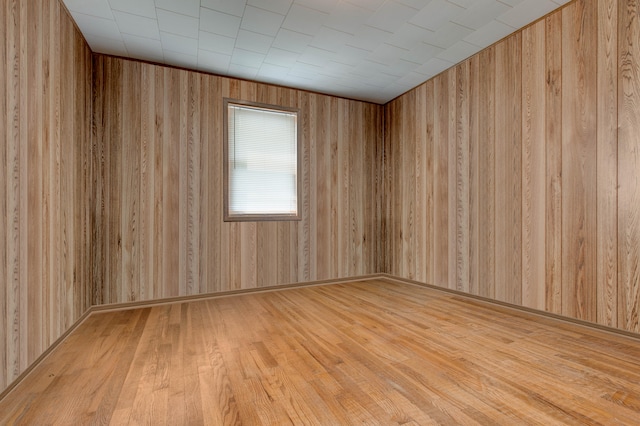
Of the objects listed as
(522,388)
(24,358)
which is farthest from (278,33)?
(522,388)

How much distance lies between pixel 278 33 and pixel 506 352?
3.40m

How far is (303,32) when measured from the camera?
295cm

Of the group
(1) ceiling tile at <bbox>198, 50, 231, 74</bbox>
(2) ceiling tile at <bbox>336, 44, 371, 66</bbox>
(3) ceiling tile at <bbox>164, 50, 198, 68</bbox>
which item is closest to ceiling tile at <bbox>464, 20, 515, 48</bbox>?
(2) ceiling tile at <bbox>336, 44, 371, 66</bbox>

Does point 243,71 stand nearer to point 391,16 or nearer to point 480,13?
point 391,16

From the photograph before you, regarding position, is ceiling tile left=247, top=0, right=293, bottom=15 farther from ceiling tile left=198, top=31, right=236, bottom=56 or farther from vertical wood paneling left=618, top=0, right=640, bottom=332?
vertical wood paneling left=618, top=0, right=640, bottom=332

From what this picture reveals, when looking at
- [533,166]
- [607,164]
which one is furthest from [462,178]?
[607,164]

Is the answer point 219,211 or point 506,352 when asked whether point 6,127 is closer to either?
point 219,211

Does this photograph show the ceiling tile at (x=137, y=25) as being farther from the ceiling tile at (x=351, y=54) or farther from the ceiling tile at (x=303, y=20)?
the ceiling tile at (x=351, y=54)

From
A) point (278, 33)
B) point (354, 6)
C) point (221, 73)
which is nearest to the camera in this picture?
point (354, 6)

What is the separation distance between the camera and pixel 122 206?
3322mm

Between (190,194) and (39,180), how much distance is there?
62.6 inches

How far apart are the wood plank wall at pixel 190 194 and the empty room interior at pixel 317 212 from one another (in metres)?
0.02

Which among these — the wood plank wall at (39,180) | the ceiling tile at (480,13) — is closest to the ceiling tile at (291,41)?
the ceiling tile at (480,13)

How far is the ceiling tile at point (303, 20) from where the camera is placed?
2.63 m
